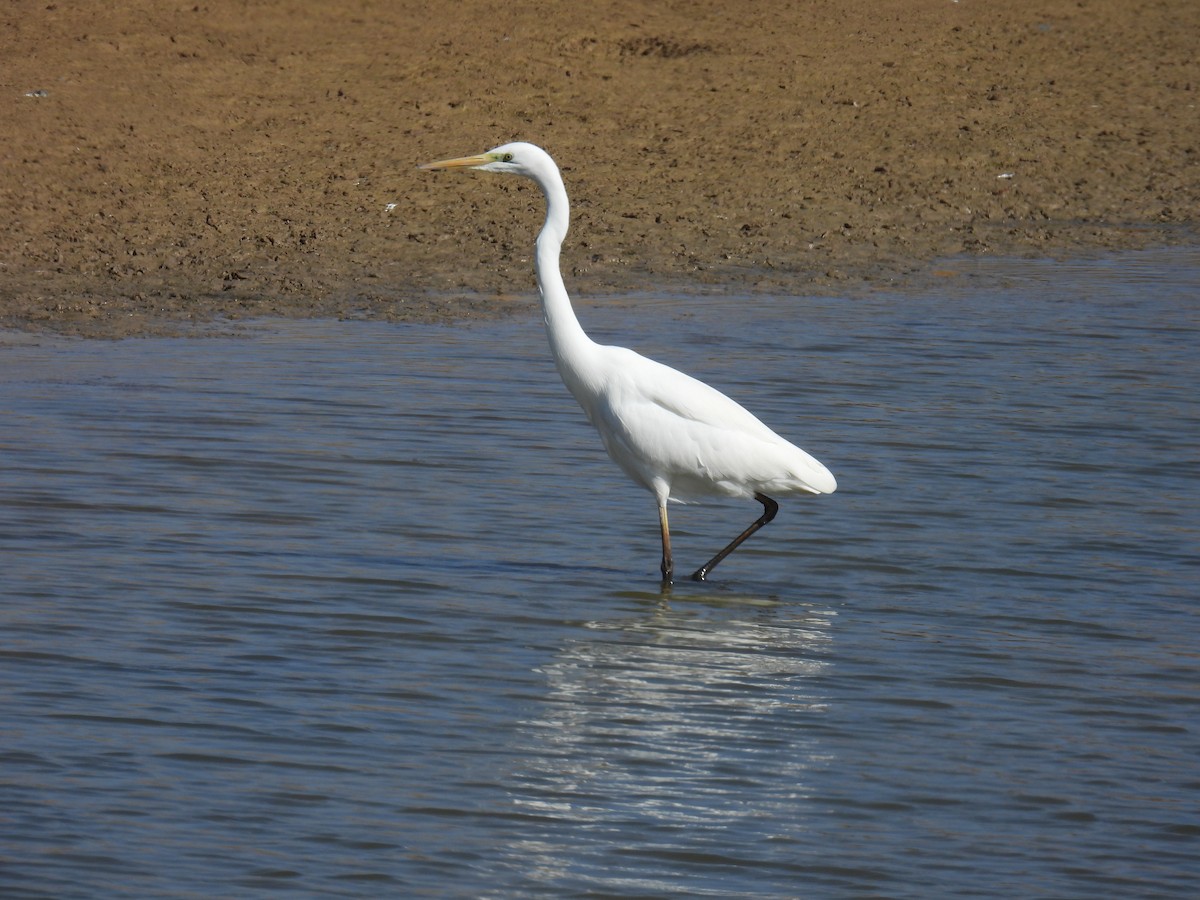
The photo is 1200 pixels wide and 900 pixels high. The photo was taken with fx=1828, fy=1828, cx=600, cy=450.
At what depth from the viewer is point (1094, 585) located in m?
6.23

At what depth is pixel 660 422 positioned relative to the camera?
21.2 feet

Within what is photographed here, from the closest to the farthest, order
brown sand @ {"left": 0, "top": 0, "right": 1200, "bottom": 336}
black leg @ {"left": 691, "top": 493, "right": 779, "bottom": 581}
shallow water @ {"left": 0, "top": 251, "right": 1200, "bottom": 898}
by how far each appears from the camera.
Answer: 1. shallow water @ {"left": 0, "top": 251, "right": 1200, "bottom": 898}
2. black leg @ {"left": 691, "top": 493, "right": 779, "bottom": 581}
3. brown sand @ {"left": 0, "top": 0, "right": 1200, "bottom": 336}

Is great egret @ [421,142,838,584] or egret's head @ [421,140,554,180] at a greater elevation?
egret's head @ [421,140,554,180]

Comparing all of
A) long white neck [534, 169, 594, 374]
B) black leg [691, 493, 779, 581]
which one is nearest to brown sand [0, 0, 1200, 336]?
long white neck [534, 169, 594, 374]

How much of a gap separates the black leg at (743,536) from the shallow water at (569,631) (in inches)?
3.4

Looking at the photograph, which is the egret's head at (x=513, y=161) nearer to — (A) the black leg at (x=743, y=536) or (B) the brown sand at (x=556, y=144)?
(A) the black leg at (x=743, y=536)

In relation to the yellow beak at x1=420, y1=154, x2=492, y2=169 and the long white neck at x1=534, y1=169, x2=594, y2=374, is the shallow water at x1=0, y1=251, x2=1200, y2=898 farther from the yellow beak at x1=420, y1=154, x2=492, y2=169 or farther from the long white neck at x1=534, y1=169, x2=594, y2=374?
the yellow beak at x1=420, y1=154, x2=492, y2=169

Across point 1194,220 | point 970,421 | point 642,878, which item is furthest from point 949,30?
point 642,878

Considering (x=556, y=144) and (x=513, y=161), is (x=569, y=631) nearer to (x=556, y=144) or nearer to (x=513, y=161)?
(x=513, y=161)

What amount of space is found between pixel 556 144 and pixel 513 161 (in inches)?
259

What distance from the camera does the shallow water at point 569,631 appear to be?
4.18 m

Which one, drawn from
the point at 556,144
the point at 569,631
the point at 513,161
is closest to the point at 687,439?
the point at 569,631

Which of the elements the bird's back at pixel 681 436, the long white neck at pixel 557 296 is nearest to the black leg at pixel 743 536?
the bird's back at pixel 681 436

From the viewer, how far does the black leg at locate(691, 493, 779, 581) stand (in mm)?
6566
